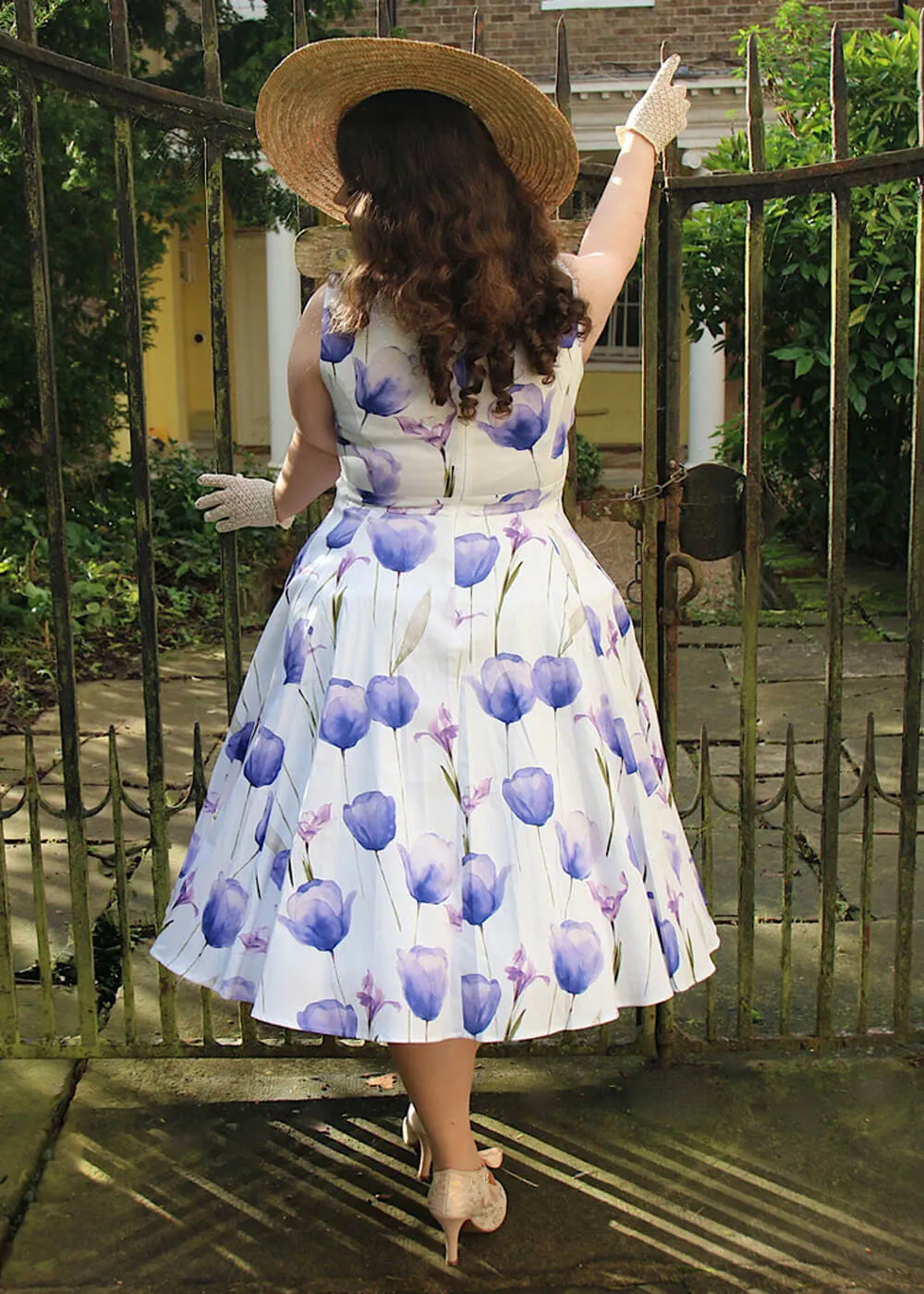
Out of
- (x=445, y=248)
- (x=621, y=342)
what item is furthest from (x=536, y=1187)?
(x=621, y=342)

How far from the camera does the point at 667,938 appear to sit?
2332 millimetres

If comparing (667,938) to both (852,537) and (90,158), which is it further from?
(852,537)

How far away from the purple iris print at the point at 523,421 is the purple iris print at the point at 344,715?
1.47 feet

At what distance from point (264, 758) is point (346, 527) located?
40 centimetres

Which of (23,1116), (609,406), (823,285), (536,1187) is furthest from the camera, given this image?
(609,406)

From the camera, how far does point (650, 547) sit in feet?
9.03

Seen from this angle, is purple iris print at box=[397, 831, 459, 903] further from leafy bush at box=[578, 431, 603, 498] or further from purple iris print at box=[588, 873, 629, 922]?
leafy bush at box=[578, 431, 603, 498]

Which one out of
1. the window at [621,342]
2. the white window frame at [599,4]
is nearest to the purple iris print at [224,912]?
the white window frame at [599,4]

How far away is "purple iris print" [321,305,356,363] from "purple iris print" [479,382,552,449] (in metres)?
0.24

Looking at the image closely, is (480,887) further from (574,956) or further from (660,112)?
(660,112)

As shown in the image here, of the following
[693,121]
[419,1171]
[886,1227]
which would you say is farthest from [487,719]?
[693,121]

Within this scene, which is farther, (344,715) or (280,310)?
(280,310)

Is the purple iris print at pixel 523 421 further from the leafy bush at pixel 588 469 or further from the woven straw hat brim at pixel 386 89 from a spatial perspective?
the leafy bush at pixel 588 469

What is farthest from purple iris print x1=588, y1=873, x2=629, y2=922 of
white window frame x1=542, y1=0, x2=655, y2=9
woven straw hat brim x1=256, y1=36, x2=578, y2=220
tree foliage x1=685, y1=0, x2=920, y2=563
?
white window frame x1=542, y1=0, x2=655, y2=9
